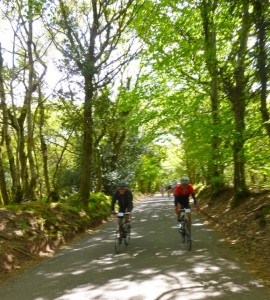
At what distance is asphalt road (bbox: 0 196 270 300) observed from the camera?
246 inches

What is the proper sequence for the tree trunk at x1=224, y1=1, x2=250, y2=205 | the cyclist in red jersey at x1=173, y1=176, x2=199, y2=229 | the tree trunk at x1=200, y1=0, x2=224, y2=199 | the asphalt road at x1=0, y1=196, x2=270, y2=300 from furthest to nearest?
the tree trunk at x1=200, y1=0, x2=224, y2=199
the cyclist in red jersey at x1=173, y1=176, x2=199, y2=229
the tree trunk at x1=224, y1=1, x2=250, y2=205
the asphalt road at x1=0, y1=196, x2=270, y2=300

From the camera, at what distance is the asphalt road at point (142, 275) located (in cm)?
625

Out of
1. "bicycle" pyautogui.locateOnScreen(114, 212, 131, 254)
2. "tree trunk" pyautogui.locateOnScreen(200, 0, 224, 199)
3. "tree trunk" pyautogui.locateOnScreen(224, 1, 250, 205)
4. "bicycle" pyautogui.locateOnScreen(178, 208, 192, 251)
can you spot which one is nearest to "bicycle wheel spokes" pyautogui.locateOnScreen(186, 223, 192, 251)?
"bicycle" pyautogui.locateOnScreen(178, 208, 192, 251)

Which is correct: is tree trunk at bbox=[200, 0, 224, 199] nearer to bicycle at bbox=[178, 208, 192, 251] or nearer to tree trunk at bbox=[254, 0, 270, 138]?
tree trunk at bbox=[254, 0, 270, 138]

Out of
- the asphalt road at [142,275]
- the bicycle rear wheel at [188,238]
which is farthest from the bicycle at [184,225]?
the asphalt road at [142,275]

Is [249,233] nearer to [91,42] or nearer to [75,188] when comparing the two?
[91,42]

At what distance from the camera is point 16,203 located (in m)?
14.3

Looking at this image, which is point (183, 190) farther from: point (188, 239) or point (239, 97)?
point (239, 97)

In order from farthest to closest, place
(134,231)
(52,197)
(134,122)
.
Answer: (134,122) → (52,197) → (134,231)

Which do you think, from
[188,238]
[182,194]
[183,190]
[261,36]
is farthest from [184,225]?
[261,36]

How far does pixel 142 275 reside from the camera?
749cm

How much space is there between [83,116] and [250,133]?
29.3ft

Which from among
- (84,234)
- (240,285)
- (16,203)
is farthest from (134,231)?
(240,285)

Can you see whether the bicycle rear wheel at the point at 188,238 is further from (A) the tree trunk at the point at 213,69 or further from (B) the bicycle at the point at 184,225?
(A) the tree trunk at the point at 213,69
